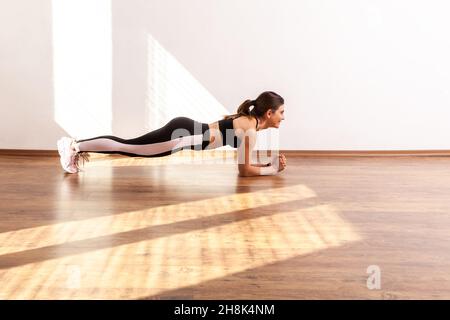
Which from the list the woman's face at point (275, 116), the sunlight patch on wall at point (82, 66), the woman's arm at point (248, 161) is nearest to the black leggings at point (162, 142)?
the woman's arm at point (248, 161)

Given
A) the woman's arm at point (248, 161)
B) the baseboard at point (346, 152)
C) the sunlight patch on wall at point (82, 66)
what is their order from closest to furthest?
the woman's arm at point (248, 161) < the sunlight patch on wall at point (82, 66) < the baseboard at point (346, 152)

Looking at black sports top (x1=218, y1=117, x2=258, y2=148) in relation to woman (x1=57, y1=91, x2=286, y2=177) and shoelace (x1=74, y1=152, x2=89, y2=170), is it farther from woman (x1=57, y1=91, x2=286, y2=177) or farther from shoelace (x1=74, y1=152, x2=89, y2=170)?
shoelace (x1=74, y1=152, x2=89, y2=170)

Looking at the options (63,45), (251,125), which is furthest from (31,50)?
(251,125)

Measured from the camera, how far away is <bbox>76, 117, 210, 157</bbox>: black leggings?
4004 mm

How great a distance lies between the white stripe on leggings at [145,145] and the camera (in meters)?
4.00

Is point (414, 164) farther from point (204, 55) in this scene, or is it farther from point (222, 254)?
point (222, 254)

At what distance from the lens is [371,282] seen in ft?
7.07

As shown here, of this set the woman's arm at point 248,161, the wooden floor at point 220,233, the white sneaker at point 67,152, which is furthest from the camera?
the white sneaker at point 67,152

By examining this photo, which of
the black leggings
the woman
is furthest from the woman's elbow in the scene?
the black leggings

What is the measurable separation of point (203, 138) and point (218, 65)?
1.12m

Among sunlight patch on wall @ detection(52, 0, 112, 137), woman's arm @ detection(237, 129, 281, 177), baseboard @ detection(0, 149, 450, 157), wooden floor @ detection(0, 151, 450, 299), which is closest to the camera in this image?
wooden floor @ detection(0, 151, 450, 299)

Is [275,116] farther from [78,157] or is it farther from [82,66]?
[82,66]

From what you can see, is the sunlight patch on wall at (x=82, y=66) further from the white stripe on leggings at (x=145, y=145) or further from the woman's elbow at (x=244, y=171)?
the woman's elbow at (x=244, y=171)

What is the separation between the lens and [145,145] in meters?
4.01
